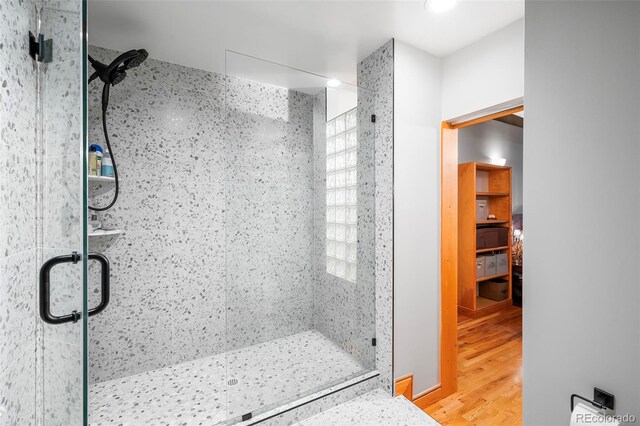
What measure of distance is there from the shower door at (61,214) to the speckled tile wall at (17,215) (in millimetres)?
33

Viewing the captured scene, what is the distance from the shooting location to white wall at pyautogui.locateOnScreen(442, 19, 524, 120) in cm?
160

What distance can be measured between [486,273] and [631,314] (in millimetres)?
3416

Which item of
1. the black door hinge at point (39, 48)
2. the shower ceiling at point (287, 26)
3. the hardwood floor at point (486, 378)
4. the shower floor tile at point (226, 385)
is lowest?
the hardwood floor at point (486, 378)

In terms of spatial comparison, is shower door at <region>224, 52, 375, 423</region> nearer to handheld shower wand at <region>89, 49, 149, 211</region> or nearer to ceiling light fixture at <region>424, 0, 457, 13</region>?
handheld shower wand at <region>89, 49, 149, 211</region>

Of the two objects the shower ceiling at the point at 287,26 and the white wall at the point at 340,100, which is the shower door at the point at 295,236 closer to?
the white wall at the point at 340,100

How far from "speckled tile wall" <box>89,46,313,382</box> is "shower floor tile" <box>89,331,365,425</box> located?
0.09 m

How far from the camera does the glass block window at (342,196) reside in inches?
74.8

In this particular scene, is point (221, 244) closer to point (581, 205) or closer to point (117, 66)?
point (117, 66)

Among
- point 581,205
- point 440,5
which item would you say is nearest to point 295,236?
point 581,205

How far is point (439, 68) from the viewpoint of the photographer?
1986mm

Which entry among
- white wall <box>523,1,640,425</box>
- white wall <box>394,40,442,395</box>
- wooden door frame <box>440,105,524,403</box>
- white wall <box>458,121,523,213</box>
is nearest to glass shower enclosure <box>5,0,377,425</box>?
white wall <box>394,40,442,395</box>

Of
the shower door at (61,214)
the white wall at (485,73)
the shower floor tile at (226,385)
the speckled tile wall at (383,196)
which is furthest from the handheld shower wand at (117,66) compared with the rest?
the white wall at (485,73)

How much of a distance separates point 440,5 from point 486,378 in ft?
8.38

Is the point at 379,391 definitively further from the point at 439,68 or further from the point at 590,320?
the point at 439,68
